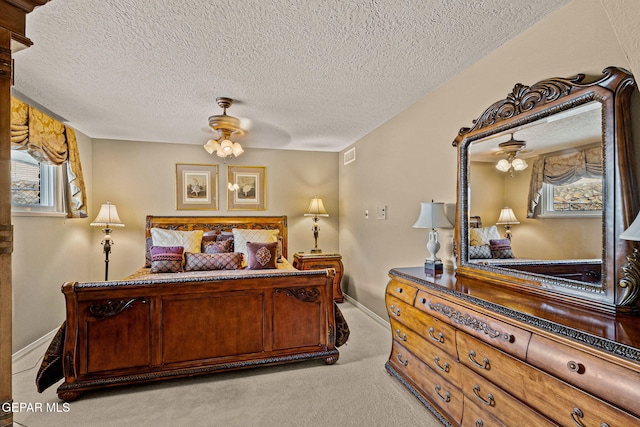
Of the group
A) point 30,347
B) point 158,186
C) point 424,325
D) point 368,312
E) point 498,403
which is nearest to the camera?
point 498,403

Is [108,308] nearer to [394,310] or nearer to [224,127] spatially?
[224,127]

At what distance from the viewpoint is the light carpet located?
202 cm

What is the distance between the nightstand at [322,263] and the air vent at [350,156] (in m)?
1.47

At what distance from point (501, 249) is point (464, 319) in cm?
63

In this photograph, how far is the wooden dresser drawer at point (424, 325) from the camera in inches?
72.2

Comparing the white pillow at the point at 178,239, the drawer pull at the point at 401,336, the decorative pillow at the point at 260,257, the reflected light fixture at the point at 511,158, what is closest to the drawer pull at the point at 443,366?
the drawer pull at the point at 401,336

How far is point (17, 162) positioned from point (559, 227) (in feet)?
14.7

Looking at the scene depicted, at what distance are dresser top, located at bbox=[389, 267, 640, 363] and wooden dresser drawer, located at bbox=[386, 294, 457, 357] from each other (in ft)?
0.69

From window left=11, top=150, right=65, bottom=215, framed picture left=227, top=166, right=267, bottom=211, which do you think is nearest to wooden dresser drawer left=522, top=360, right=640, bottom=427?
window left=11, top=150, right=65, bottom=215

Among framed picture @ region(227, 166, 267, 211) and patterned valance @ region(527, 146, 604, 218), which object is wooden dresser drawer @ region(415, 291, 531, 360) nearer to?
patterned valance @ region(527, 146, 604, 218)

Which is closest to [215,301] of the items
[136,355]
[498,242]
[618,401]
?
[136,355]

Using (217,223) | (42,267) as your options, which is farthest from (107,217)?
(217,223)

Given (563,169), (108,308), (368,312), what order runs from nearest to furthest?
1. (563,169)
2. (108,308)
3. (368,312)

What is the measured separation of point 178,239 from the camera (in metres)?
Result: 3.98
